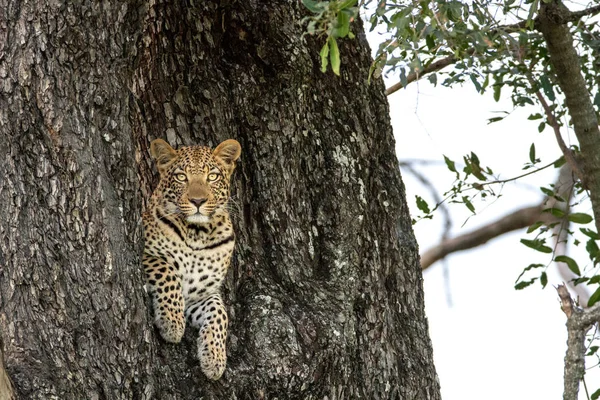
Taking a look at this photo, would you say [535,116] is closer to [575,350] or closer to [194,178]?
[575,350]

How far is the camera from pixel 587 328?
514 cm

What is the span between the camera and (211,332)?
4406 millimetres

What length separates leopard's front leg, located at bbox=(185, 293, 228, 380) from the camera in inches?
171

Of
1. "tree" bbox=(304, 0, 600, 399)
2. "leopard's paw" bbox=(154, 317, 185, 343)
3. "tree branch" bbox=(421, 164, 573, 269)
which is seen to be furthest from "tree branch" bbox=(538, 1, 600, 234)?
"tree branch" bbox=(421, 164, 573, 269)

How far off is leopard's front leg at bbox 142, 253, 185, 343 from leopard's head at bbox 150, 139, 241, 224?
279 millimetres

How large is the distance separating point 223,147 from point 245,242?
0.50 meters

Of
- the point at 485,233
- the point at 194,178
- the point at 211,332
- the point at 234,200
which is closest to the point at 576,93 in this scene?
the point at 234,200

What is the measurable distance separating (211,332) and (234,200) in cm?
78

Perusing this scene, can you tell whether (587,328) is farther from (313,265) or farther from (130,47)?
(130,47)

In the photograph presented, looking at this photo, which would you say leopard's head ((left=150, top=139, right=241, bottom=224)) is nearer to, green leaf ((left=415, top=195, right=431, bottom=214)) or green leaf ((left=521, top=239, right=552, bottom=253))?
green leaf ((left=415, top=195, right=431, bottom=214))

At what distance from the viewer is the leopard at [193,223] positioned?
4645 millimetres

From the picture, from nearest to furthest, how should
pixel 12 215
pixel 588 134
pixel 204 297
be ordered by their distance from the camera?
1. pixel 12 215
2. pixel 204 297
3. pixel 588 134

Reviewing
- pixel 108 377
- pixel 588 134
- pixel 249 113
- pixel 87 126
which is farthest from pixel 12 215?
pixel 588 134

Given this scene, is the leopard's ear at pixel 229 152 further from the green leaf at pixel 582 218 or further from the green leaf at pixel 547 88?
the green leaf at pixel 582 218
